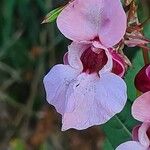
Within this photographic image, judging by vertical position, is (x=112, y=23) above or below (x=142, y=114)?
above

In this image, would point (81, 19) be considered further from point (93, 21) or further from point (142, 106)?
point (142, 106)

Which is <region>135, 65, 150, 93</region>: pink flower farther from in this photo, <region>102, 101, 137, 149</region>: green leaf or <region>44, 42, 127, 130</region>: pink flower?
<region>102, 101, 137, 149</region>: green leaf

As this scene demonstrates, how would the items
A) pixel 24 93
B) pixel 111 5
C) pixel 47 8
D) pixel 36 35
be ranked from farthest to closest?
pixel 24 93 → pixel 36 35 → pixel 47 8 → pixel 111 5

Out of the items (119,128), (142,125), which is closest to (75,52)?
(142,125)

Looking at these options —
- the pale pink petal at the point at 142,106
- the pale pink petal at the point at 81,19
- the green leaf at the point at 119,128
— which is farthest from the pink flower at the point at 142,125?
the green leaf at the point at 119,128

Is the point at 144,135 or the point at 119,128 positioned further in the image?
the point at 119,128

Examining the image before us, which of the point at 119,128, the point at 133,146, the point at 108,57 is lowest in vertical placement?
the point at 119,128

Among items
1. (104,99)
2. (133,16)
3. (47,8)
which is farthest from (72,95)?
(47,8)

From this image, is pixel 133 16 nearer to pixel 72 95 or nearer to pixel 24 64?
pixel 72 95
